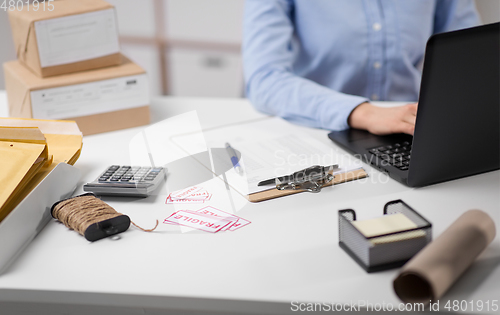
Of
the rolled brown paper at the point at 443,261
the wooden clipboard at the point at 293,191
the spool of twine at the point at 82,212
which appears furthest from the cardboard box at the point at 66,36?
the rolled brown paper at the point at 443,261

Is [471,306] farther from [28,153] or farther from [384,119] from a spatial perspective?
[28,153]

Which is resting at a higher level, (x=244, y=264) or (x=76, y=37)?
(x=76, y=37)

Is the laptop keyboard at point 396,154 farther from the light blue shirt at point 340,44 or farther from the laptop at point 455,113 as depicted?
the light blue shirt at point 340,44

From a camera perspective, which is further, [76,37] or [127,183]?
[76,37]

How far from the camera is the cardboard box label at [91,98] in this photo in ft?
3.53

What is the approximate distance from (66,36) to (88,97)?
0.15 meters

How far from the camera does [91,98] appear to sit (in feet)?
3.67

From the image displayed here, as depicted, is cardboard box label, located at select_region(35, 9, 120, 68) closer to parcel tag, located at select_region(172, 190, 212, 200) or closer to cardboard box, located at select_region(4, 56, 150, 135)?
cardboard box, located at select_region(4, 56, 150, 135)

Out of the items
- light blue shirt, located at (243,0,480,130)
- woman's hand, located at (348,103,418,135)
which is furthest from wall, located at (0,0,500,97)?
woman's hand, located at (348,103,418,135)

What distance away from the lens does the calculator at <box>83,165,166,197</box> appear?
805mm

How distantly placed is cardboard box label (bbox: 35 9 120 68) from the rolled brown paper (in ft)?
2.92

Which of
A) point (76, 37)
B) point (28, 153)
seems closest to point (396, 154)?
point (28, 153)

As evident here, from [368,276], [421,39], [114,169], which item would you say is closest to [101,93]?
[114,169]

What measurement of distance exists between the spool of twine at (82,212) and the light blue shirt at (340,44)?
1.80 feet
